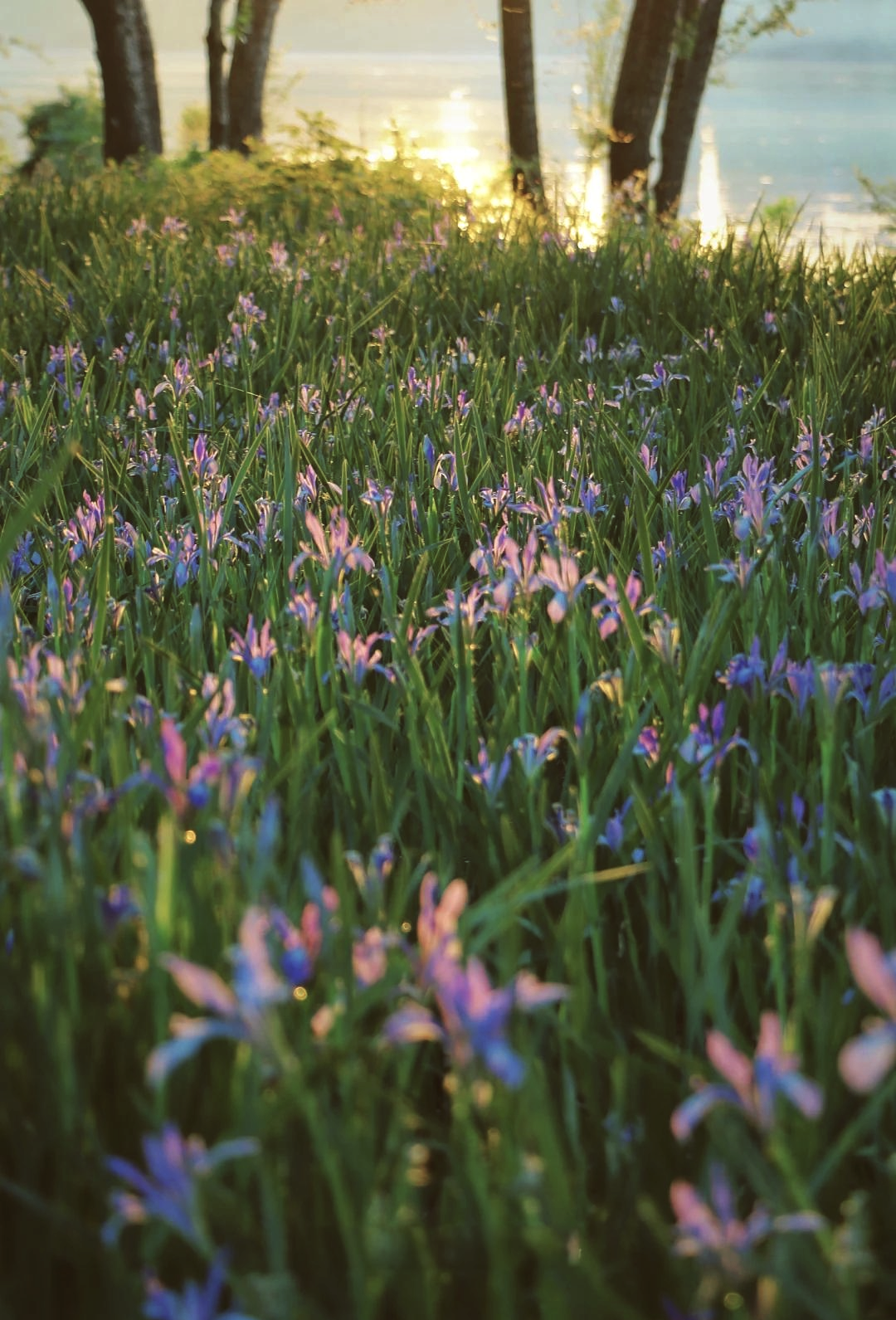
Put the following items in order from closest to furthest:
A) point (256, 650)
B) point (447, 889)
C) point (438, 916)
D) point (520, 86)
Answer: point (438, 916) → point (447, 889) → point (256, 650) → point (520, 86)

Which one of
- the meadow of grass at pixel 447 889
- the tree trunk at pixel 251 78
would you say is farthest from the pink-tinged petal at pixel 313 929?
the tree trunk at pixel 251 78

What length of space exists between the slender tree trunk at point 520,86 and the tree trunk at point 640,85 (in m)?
1.06

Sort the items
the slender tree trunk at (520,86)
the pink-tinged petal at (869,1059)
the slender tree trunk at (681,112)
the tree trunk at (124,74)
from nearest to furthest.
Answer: the pink-tinged petal at (869,1059)
the tree trunk at (124,74)
the slender tree trunk at (520,86)
the slender tree trunk at (681,112)

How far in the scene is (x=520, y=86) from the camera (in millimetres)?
12625

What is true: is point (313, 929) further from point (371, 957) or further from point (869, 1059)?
point (869, 1059)

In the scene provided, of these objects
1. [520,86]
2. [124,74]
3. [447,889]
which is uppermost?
[124,74]

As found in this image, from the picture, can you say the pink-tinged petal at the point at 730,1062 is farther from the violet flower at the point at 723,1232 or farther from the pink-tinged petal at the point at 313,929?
the pink-tinged petal at the point at 313,929

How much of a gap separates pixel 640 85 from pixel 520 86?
7.23 ft

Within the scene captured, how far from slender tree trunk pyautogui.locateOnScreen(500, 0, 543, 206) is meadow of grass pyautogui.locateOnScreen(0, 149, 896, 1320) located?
Result: 11.1 meters

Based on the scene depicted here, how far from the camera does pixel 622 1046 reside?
94cm

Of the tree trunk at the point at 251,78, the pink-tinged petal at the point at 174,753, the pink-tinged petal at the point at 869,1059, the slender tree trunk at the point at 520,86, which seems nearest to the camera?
the pink-tinged petal at the point at 869,1059

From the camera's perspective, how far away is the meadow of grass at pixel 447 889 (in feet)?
2.17

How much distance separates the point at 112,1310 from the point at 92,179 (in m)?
10.6

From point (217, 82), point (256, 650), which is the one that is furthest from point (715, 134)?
point (256, 650)
